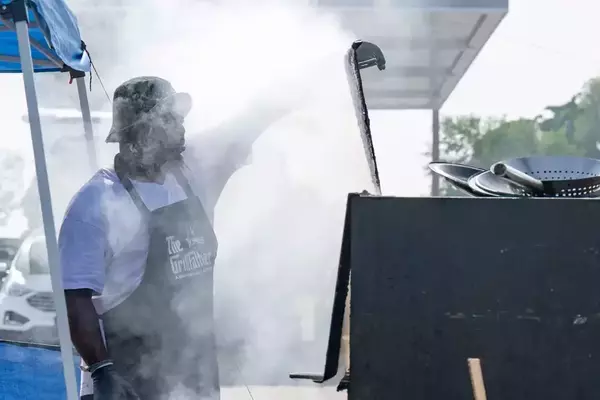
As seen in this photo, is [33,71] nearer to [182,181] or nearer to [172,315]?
[182,181]

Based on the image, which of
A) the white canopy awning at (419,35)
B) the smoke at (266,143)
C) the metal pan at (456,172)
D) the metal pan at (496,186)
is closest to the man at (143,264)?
the metal pan at (456,172)

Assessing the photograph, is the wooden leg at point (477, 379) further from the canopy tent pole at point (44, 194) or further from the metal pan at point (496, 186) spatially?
the canopy tent pole at point (44, 194)

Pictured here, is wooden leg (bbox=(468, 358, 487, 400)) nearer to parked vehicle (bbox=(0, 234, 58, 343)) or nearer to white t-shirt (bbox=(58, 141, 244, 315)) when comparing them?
white t-shirt (bbox=(58, 141, 244, 315))

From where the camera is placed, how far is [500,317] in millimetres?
1504

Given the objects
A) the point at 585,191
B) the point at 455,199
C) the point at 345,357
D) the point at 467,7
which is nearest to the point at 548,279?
the point at 455,199

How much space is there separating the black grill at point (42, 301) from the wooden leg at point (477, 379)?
200 inches

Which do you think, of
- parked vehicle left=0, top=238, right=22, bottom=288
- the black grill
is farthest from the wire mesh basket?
parked vehicle left=0, top=238, right=22, bottom=288

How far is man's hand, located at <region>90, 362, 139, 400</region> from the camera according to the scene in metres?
2.18

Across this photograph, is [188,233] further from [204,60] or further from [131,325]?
[204,60]

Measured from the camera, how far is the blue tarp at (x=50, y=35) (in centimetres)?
224

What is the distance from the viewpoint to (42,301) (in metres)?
5.96

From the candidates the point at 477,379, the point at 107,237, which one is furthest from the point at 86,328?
the point at 477,379

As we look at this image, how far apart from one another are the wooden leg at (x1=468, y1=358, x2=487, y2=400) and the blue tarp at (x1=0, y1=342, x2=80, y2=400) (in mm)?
2489

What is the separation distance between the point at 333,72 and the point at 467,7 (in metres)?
3.46
